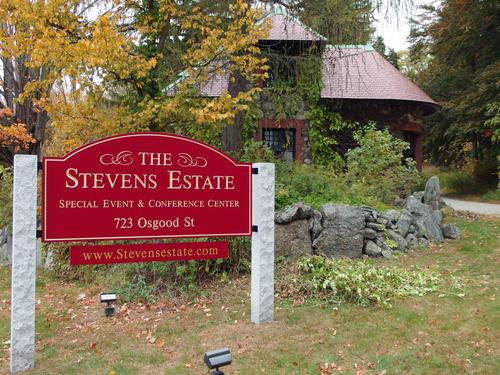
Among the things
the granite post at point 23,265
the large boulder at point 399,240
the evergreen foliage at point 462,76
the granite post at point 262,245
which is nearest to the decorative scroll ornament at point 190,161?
the granite post at point 262,245

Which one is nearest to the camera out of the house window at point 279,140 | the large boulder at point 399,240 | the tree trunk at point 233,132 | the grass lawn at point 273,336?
the grass lawn at point 273,336

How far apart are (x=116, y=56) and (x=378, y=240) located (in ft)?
16.5

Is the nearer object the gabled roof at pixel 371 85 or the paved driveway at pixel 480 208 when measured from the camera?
the paved driveway at pixel 480 208

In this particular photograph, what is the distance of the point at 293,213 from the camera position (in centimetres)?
722

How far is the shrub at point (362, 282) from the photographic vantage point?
5.46 m

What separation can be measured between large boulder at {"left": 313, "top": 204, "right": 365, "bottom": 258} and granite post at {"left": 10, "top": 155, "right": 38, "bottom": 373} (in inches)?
174

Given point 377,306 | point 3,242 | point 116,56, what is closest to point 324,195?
point 377,306

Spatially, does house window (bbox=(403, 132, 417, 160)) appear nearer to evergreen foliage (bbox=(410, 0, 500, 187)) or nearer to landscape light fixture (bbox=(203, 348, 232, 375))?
evergreen foliage (bbox=(410, 0, 500, 187))

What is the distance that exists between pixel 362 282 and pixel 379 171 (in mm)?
5824

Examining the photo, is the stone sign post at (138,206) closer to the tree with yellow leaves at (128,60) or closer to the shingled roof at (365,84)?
the tree with yellow leaves at (128,60)

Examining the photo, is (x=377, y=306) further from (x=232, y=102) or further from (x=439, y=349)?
(x=232, y=102)

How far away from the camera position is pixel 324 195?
28.5 feet

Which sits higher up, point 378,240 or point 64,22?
point 64,22

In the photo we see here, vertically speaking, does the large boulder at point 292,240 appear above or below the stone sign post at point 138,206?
below
